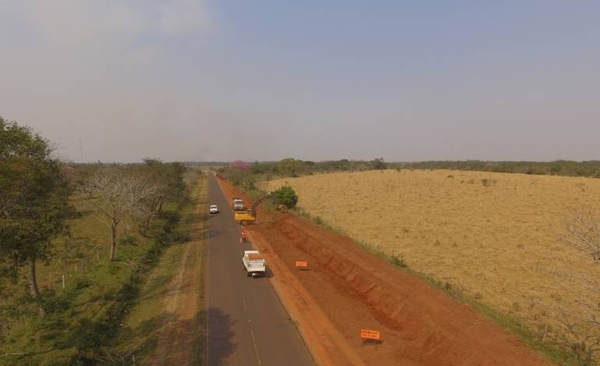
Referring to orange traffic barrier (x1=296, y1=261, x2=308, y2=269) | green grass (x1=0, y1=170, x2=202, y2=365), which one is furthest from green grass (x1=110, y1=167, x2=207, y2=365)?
orange traffic barrier (x1=296, y1=261, x2=308, y2=269)

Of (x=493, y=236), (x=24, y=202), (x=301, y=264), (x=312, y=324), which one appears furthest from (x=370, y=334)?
(x=493, y=236)

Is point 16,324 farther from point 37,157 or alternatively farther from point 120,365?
point 37,157

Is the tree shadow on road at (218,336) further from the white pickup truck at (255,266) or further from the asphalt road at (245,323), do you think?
the white pickup truck at (255,266)

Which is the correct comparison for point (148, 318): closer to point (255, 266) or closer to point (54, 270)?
point (255, 266)

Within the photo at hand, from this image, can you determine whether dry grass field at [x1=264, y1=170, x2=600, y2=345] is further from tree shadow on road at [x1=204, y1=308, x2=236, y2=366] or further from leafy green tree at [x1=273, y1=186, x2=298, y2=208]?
tree shadow on road at [x1=204, y1=308, x2=236, y2=366]

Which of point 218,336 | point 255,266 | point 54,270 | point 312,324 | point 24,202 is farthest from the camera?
point 54,270

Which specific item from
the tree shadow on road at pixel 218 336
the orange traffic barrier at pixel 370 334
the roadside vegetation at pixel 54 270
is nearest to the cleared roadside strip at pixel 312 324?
the orange traffic barrier at pixel 370 334
